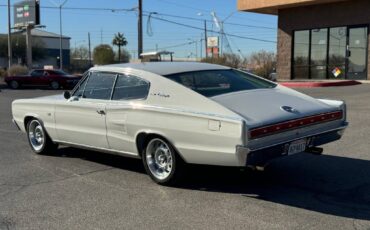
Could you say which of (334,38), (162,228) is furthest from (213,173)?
(334,38)

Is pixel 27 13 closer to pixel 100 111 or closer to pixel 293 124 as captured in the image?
pixel 100 111

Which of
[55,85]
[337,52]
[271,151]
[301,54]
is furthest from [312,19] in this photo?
[271,151]

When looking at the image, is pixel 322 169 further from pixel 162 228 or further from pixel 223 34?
pixel 223 34

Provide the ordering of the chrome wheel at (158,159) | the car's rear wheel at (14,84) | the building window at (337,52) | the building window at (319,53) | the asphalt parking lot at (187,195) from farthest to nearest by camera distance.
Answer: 1. the car's rear wheel at (14,84)
2. the building window at (319,53)
3. the building window at (337,52)
4. the chrome wheel at (158,159)
5. the asphalt parking lot at (187,195)

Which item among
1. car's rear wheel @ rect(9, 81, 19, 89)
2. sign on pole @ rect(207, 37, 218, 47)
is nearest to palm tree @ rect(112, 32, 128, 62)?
sign on pole @ rect(207, 37, 218, 47)

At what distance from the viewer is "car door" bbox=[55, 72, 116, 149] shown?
686cm

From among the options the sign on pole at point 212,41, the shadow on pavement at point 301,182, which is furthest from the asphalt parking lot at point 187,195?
the sign on pole at point 212,41

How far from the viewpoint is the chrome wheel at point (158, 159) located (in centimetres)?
A: 609

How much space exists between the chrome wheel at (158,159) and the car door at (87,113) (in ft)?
2.74

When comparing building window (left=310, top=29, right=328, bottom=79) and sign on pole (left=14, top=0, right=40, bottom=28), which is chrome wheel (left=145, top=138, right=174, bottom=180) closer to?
building window (left=310, top=29, right=328, bottom=79)

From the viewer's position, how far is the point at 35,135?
8438 mm

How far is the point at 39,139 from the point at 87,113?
1.74 meters

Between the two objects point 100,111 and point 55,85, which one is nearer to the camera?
point 100,111

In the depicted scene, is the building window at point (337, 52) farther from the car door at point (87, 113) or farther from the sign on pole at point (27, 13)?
the sign on pole at point (27, 13)
